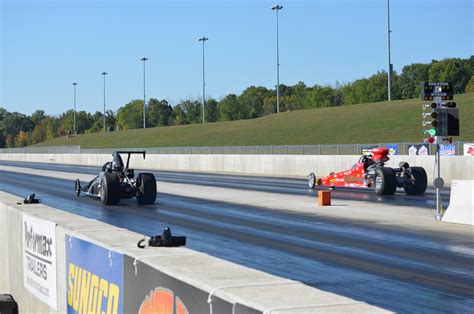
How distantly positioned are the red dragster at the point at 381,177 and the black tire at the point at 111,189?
8.61m

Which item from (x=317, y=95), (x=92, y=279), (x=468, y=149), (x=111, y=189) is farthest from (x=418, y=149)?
(x=317, y=95)

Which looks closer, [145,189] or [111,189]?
[111,189]

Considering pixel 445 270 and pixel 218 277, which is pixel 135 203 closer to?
pixel 445 270

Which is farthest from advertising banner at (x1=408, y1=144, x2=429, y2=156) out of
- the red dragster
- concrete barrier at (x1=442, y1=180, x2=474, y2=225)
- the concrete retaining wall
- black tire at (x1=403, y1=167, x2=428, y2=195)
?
concrete barrier at (x1=442, y1=180, x2=474, y2=225)

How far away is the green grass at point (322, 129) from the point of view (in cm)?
6700

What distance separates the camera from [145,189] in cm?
2252

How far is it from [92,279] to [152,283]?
1.64 metres

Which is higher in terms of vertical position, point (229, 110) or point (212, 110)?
point (212, 110)

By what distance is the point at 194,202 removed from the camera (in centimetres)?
2422

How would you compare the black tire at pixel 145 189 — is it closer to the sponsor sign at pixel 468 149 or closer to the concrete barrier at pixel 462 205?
the concrete barrier at pixel 462 205

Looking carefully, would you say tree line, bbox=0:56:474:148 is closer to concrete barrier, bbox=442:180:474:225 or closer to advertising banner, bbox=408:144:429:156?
advertising banner, bbox=408:144:429:156

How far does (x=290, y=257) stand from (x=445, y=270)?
254cm

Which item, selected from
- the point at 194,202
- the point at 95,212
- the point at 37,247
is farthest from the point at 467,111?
the point at 37,247

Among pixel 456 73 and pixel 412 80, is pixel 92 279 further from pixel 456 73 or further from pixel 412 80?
pixel 412 80
